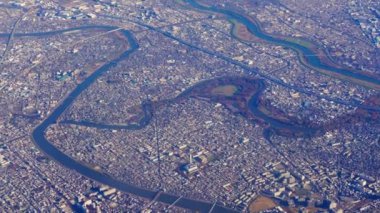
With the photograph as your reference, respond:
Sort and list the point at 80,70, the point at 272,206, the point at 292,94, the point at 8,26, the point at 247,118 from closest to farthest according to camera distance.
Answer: the point at 272,206 → the point at 247,118 → the point at 292,94 → the point at 80,70 → the point at 8,26

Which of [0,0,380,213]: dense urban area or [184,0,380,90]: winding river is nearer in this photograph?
[0,0,380,213]: dense urban area

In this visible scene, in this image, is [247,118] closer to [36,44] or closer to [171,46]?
[171,46]

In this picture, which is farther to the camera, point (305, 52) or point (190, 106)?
point (305, 52)

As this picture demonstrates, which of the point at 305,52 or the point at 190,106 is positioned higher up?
the point at 305,52

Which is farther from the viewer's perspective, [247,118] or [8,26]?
[8,26]

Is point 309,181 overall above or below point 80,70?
above

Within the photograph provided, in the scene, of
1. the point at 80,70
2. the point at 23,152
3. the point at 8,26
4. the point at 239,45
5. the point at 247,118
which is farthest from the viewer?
the point at 8,26

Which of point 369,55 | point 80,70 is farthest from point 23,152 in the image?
point 369,55

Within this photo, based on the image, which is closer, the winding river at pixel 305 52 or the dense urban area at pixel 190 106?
the dense urban area at pixel 190 106
